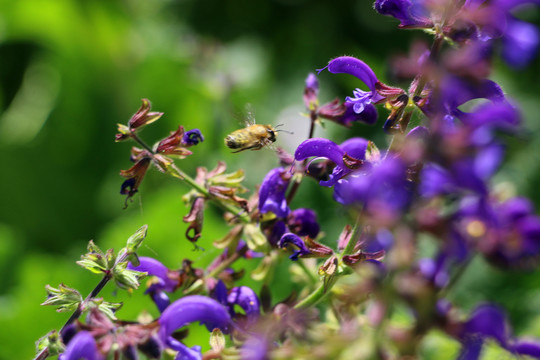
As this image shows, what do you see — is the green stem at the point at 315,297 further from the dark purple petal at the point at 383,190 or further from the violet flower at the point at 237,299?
the dark purple petal at the point at 383,190

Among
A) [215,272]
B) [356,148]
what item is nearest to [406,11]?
[356,148]

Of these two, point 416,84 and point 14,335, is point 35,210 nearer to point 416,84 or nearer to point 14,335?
point 14,335

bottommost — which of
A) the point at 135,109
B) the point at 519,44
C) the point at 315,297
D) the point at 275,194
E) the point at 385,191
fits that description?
the point at 135,109

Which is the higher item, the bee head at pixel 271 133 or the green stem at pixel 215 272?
the bee head at pixel 271 133

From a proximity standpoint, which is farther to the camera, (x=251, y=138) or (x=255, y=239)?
(x=251, y=138)

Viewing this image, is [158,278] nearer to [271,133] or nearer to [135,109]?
[271,133]

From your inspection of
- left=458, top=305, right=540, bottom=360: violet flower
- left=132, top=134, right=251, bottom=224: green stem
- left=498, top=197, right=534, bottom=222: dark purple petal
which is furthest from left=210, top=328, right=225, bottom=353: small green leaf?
left=498, top=197, right=534, bottom=222: dark purple petal

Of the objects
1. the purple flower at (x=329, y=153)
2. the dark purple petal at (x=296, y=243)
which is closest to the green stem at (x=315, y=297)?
the dark purple petal at (x=296, y=243)
